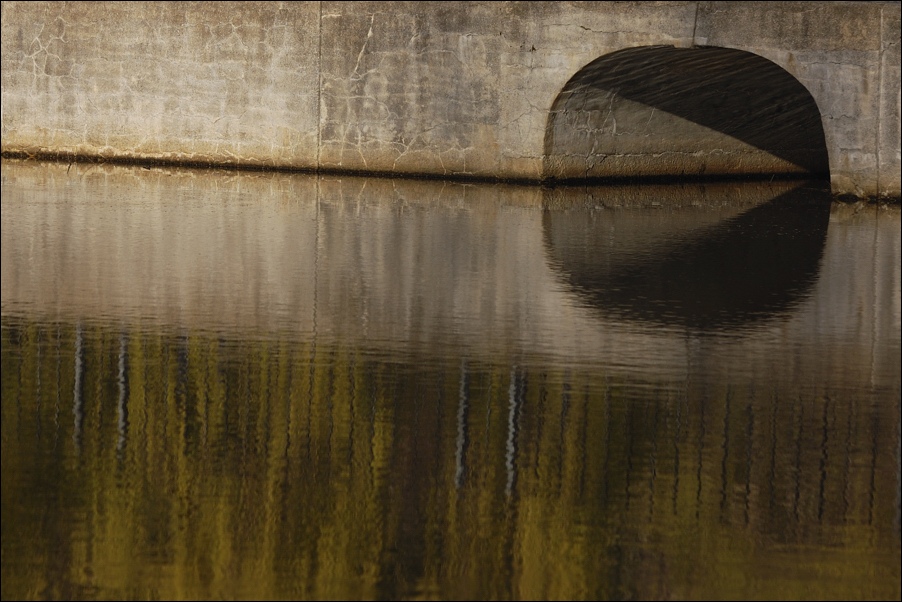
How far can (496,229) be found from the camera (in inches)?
485

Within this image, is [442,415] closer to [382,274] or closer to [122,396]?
[122,396]

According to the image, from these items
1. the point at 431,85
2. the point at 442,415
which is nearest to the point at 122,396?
the point at 442,415

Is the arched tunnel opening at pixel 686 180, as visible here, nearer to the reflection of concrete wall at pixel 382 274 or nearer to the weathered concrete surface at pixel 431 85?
the weathered concrete surface at pixel 431 85

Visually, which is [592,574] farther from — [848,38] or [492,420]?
[848,38]

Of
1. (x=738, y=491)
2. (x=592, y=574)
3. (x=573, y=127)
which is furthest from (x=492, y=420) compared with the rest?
(x=573, y=127)

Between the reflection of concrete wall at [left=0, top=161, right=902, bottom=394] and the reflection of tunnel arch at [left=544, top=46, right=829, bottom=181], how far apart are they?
115 centimetres

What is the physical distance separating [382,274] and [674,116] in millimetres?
7233

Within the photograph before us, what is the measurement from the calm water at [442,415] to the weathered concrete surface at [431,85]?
304 centimetres

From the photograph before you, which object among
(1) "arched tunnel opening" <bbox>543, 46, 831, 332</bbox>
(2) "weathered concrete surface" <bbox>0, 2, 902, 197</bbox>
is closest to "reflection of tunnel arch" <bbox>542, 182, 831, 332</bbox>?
(1) "arched tunnel opening" <bbox>543, 46, 831, 332</bbox>

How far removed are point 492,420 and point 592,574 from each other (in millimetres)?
1704

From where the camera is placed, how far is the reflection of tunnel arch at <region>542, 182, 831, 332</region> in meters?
9.09

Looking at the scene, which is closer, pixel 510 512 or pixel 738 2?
pixel 510 512

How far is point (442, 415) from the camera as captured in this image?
6473mm

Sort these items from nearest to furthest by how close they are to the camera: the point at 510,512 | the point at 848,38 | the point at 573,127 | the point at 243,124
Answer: the point at 510,512 < the point at 848,38 < the point at 573,127 < the point at 243,124
